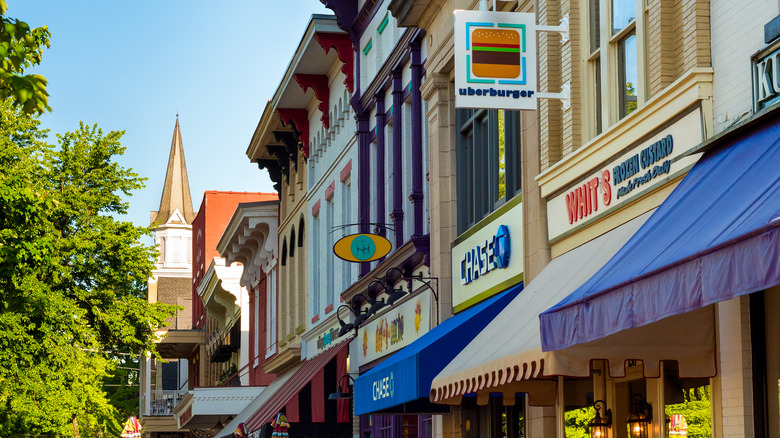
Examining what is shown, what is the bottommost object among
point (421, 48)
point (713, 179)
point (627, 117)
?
point (713, 179)

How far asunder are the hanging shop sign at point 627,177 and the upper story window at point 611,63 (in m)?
0.59

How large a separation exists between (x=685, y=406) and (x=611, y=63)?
12.0 feet

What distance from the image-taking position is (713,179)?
29.8ft

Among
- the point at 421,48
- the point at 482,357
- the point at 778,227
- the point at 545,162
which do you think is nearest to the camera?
the point at 778,227

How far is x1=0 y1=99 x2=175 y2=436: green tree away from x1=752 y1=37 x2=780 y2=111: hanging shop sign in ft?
69.8

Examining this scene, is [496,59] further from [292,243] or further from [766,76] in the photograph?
[292,243]

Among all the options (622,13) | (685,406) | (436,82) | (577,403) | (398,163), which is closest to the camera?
(685,406)

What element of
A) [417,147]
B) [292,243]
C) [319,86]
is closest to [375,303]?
[417,147]

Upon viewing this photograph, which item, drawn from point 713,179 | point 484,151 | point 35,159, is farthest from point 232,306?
point 713,179

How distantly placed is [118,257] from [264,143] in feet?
18.8

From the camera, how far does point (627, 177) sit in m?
11.6

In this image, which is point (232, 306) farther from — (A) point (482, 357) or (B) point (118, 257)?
(A) point (482, 357)

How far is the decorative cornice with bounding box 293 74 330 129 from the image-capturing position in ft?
99.3

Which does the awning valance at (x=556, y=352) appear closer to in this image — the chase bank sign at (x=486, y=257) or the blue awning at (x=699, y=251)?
the blue awning at (x=699, y=251)
